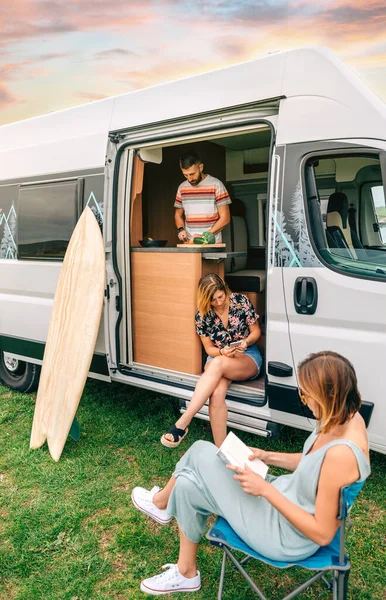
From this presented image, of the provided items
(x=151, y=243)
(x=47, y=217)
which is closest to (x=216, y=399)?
(x=151, y=243)

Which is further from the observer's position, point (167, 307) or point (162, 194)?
point (162, 194)

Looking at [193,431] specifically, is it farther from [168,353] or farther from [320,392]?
[320,392]

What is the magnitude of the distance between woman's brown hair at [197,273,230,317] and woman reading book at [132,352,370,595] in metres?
1.49

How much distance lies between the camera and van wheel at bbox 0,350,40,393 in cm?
509

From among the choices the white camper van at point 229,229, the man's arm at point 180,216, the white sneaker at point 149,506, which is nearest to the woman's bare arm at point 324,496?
the white sneaker at point 149,506

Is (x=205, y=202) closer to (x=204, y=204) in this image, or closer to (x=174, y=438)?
(x=204, y=204)

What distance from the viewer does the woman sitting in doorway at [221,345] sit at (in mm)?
3354

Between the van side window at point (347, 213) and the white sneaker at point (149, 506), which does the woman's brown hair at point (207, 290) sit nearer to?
the van side window at point (347, 213)

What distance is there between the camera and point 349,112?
9.26ft

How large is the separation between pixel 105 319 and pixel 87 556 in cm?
187

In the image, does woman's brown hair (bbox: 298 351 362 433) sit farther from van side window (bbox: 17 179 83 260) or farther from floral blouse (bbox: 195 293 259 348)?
van side window (bbox: 17 179 83 260)

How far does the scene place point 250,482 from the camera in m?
1.90

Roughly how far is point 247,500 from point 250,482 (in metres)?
0.20

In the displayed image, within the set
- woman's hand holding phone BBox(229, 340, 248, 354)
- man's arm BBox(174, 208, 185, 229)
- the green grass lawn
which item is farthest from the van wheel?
woman's hand holding phone BBox(229, 340, 248, 354)
